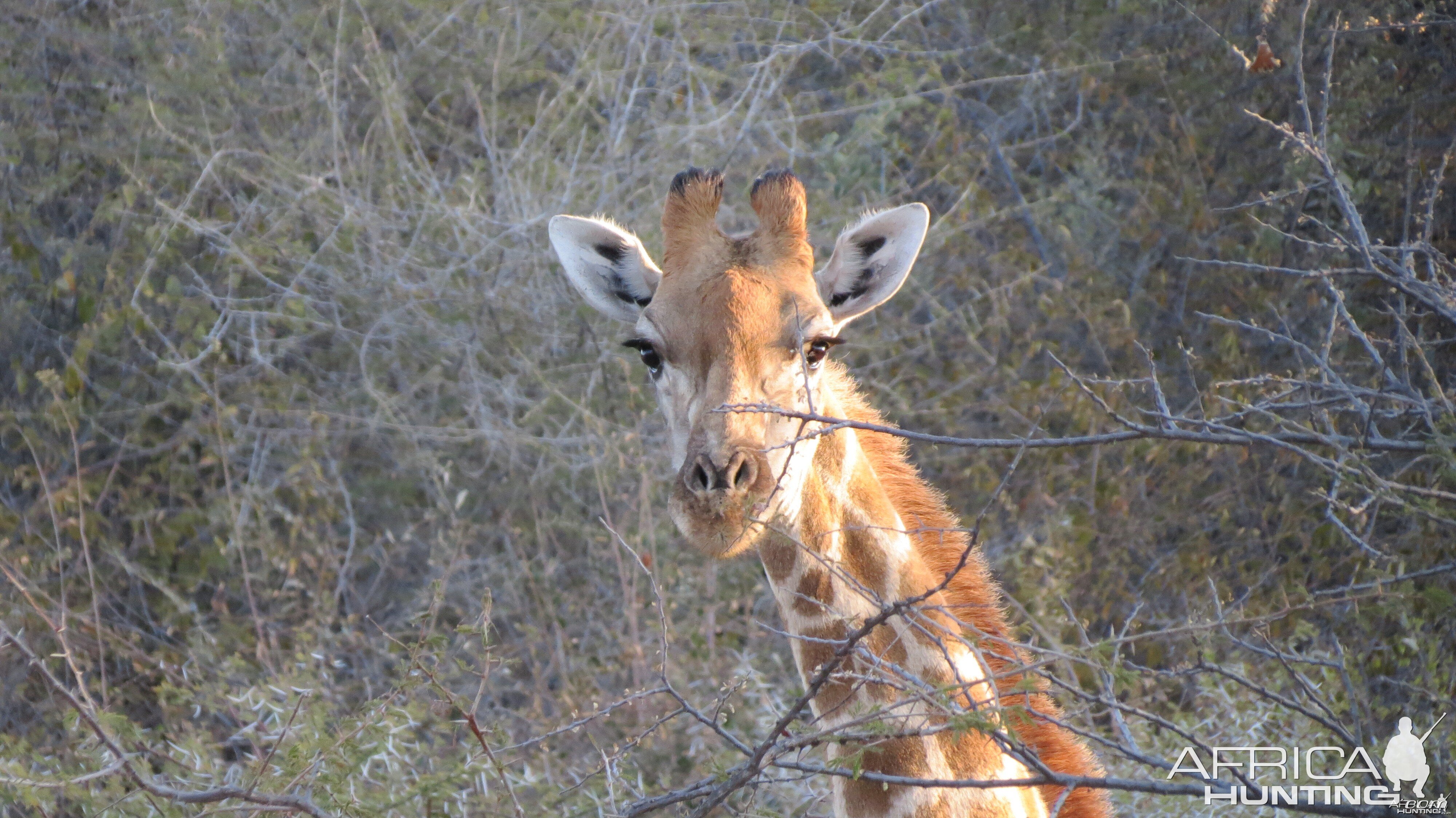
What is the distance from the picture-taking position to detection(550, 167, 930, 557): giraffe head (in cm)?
286

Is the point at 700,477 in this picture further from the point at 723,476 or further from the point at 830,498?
the point at 830,498

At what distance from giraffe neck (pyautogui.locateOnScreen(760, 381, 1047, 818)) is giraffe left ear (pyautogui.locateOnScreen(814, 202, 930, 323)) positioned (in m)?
0.45

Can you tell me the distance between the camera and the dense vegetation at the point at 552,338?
541 centimetres

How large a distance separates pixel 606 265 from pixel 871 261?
732 millimetres

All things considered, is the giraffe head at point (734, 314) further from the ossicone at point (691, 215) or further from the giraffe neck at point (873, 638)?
the giraffe neck at point (873, 638)

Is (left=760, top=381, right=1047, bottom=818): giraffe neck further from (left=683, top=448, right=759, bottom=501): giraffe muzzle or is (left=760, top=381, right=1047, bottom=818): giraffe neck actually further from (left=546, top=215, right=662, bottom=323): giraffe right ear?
(left=546, top=215, right=662, bottom=323): giraffe right ear

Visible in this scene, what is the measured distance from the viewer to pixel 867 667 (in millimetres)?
2949

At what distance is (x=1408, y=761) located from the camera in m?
2.68

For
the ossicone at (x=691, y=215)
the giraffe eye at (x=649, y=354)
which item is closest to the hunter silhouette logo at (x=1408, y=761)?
the giraffe eye at (x=649, y=354)

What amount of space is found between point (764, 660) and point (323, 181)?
2963mm

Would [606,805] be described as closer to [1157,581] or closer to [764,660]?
[764,660]

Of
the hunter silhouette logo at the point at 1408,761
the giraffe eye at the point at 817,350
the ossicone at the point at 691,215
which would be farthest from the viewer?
the ossicone at the point at 691,215

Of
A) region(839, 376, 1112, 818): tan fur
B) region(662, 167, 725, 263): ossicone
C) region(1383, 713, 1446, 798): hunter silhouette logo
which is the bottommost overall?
region(839, 376, 1112, 818): tan fur

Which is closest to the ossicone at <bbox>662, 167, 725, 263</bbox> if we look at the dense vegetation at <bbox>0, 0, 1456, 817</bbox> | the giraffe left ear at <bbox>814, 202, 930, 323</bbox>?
the giraffe left ear at <bbox>814, 202, 930, 323</bbox>
